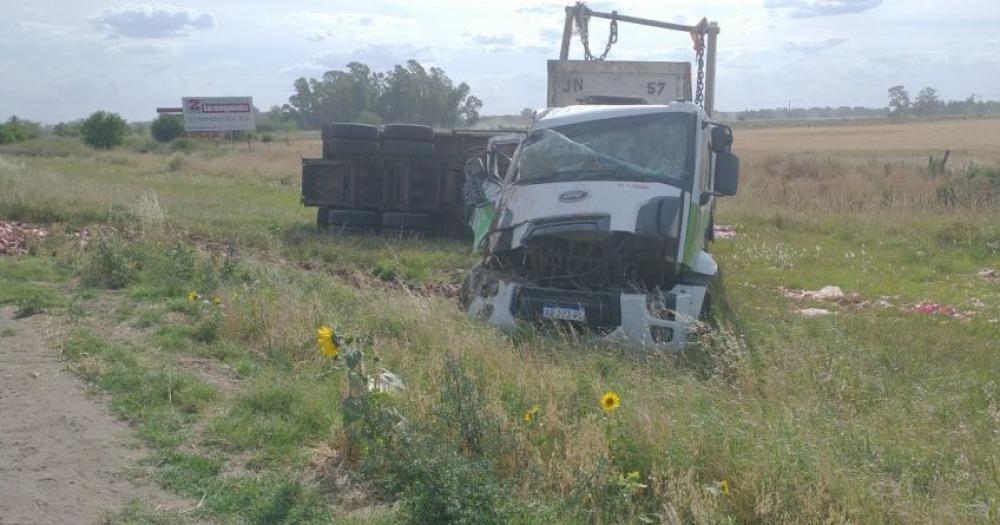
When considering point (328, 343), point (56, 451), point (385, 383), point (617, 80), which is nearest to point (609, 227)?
point (385, 383)

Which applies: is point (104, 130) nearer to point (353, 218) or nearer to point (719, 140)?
A: point (353, 218)

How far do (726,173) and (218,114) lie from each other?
60.1 meters

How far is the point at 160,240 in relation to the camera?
1322 cm

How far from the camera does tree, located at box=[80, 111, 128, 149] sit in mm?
60906

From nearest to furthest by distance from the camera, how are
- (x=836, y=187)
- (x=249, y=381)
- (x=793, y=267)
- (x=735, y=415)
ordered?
(x=735, y=415) < (x=249, y=381) < (x=793, y=267) < (x=836, y=187)

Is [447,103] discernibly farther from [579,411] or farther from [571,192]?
[579,411]

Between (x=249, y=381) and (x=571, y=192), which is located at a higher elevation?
(x=571, y=192)

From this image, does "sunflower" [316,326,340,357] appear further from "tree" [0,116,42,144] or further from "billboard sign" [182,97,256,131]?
"tree" [0,116,42,144]

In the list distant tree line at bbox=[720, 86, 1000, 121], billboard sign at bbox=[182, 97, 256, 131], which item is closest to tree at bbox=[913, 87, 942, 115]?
distant tree line at bbox=[720, 86, 1000, 121]

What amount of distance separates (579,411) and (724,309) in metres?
5.45

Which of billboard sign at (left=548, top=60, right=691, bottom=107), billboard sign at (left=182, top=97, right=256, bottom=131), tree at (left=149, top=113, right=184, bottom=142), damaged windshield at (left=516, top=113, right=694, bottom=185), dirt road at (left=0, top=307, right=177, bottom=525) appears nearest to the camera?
dirt road at (left=0, top=307, right=177, bottom=525)

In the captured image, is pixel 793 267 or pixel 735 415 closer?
pixel 735 415

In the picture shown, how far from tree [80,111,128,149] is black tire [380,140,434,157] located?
47.8 metres

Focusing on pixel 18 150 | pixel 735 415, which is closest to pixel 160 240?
pixel 735 415
